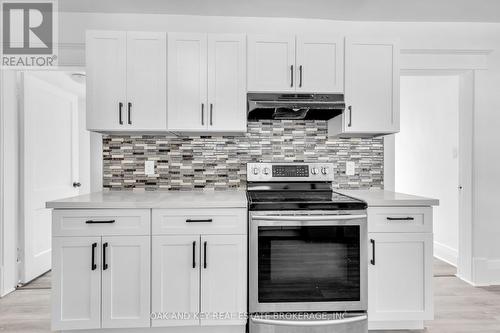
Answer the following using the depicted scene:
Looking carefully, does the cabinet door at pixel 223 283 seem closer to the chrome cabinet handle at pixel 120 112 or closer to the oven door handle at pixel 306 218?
the oven door handle at pixel 306 218

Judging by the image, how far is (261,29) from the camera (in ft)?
9.59

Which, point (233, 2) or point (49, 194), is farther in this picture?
point (49, 194)

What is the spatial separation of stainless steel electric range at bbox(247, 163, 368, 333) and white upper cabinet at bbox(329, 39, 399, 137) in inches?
29.7

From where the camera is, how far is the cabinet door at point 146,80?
240 centimetres

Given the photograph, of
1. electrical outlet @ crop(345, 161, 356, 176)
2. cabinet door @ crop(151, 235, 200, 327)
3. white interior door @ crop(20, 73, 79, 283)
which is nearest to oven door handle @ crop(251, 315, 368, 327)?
cabinet door @ crop(151, 235, 200, 327)

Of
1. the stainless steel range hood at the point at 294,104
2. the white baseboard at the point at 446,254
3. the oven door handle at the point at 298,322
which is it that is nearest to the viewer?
the oven door handle at the point at 298,322

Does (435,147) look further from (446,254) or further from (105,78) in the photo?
(105,78)

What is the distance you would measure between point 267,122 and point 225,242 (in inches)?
48.4

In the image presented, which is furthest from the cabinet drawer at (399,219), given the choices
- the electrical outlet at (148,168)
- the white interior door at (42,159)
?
the white interior door at (42,159)

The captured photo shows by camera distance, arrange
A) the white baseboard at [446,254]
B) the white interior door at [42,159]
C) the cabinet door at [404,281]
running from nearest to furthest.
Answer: the cabinet door at [404,281]
the white interior door at [42,159]
the white baseboard at [446,254]

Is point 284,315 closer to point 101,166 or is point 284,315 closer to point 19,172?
point 101,166

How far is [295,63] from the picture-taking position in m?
2.49

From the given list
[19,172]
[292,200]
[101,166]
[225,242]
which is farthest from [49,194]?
[292,200]

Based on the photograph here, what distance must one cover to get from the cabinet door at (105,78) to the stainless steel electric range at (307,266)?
1.29 m
